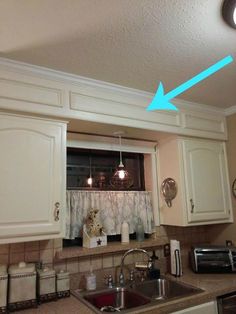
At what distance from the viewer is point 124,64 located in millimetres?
1662

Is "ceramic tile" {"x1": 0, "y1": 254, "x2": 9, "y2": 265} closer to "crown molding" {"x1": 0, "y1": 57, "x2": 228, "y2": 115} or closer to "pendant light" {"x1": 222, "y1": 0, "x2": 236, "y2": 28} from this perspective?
"crown molding" {"x1": 0, "y1": 57, "x2": 228, "y2": 115}

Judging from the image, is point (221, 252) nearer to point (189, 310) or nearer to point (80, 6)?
point (189, 310)

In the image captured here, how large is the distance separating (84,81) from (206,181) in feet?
4.61

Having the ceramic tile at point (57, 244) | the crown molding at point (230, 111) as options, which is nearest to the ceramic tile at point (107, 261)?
the ceramic tile at point (57, 244)

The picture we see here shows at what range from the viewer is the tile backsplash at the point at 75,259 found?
175 centimetres

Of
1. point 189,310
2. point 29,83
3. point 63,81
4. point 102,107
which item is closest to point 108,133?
point 102,107

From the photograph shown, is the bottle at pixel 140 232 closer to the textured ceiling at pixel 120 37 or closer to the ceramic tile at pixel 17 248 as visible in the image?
the ceramic tile at pixel 17 248

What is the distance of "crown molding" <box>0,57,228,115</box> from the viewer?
5.26 ft

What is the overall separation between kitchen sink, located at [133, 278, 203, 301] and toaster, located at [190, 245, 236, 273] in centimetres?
31

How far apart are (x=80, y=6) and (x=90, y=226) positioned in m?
1.53

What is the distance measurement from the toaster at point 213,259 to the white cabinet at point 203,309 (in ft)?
1.48

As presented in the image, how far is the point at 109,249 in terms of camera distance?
2.02 meters

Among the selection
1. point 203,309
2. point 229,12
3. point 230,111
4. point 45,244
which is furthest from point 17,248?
point 230,111

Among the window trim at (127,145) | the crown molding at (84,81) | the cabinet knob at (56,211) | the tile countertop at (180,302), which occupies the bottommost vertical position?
the tile countertop at (180,302)
